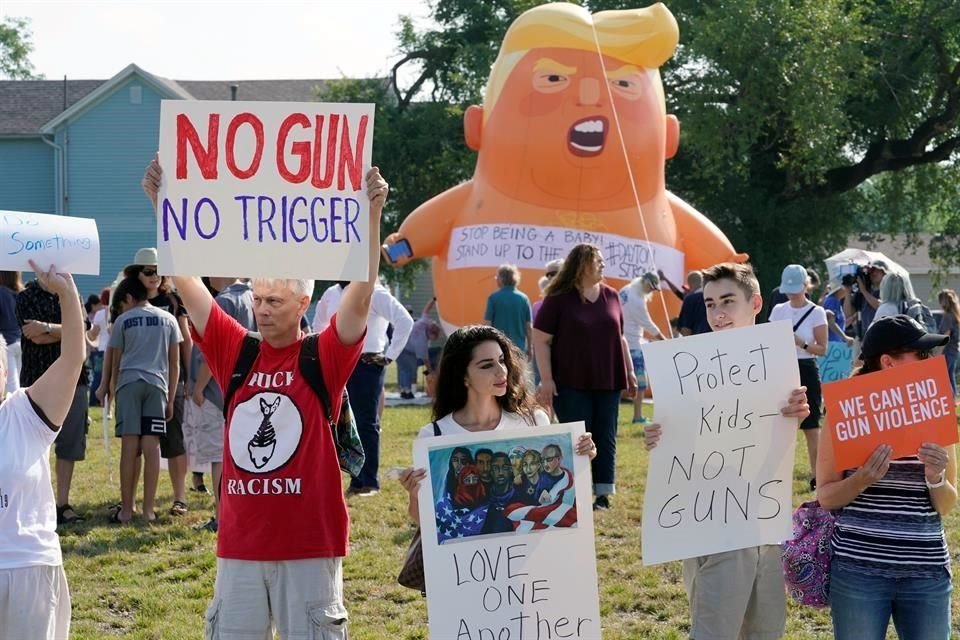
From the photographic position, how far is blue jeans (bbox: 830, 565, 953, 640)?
364cm

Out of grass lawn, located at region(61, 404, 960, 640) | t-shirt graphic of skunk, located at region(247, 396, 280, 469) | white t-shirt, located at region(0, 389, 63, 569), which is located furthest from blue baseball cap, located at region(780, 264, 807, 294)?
white t-shirt, located at region(0, 389, 63, 569)

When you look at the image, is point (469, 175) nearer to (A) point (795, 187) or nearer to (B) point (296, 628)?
(A) point (795, 187)

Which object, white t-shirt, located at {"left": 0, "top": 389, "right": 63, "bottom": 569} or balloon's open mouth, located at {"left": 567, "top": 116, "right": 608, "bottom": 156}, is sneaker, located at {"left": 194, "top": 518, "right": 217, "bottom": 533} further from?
balloon's open mouth, located at {"left": 567, "top": 116, "right": 608, "bottom": 156}

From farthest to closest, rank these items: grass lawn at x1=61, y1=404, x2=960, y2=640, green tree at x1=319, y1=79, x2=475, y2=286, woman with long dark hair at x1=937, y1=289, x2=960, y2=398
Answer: green tree at x1=319, y1=79, x2=475, y2=286 → woman with long dark hair at x1=937, y1=289, x2=960, y2=398 → grass lawn at x1=61, y1=404, x2=960, y2=640

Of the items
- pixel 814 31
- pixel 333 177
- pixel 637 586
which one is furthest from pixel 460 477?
pixel 814 31

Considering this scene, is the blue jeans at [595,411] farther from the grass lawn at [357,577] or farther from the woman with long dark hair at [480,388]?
the woman with long dark hair at [480,388]

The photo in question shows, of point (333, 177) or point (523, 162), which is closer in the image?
point (333, 177)

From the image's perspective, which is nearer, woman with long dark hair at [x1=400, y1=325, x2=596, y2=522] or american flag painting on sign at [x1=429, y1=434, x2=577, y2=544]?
american flag painting on sign at [x1=429, y1=434, x2=577, y2=544]

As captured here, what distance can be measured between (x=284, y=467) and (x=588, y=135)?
36.3 feet

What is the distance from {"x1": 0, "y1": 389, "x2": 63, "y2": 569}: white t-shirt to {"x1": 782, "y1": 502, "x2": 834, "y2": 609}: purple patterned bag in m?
2.21

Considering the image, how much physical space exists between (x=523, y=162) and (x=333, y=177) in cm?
1088

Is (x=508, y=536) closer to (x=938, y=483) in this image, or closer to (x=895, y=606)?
(x=895, y=606)

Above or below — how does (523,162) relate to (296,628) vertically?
above

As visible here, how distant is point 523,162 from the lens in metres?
14.5
